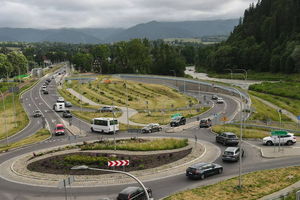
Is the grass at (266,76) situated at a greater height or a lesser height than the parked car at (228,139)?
greater

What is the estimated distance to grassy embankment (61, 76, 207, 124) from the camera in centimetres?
7311

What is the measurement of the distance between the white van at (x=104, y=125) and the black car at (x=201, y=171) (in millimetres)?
24852

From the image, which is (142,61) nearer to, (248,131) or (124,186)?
(248,131)

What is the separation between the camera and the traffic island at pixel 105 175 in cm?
3012

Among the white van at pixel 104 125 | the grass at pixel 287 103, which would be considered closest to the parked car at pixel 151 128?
the white van at pixel 104 125

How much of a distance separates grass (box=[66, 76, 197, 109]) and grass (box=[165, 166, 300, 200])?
4985cm

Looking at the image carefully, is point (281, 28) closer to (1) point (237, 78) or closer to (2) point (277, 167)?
(1) point (237, 78)

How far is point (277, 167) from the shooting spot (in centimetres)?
3247

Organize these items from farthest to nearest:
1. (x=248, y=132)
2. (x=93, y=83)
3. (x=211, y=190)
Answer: (x=93, y=83) → (x=248, y=132) → (x=211, y=190)

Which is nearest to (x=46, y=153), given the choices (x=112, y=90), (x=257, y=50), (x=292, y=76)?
(x=112, y=90)

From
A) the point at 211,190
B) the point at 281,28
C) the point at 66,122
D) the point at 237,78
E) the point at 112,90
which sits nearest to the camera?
the point at 211,190

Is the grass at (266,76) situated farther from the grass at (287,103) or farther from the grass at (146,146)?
the grass at (146,146)

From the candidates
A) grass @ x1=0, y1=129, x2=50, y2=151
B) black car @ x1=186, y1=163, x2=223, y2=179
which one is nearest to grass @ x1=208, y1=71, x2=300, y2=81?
grass @ x1=0, y1=129, x2=50, y2=151

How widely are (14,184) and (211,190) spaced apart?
1922 cm
